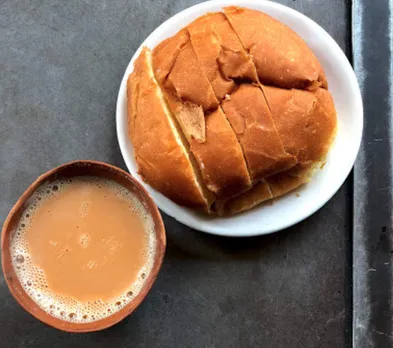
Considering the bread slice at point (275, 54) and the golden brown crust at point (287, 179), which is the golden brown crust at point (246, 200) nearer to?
the golden brown crust at point (287, 179)

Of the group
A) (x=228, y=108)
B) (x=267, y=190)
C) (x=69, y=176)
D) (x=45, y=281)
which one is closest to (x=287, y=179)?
(x=267, y=190)

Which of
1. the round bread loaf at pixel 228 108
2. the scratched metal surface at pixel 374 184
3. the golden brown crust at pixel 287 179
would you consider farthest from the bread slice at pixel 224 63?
the scratched metal surface at pixel 374 184

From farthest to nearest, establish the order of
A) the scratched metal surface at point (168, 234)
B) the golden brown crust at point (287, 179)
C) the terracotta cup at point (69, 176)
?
1. the scratched metal surface at point (168, 234)
2. the golden brown crust at point (287, 179)
3. the terracotta cup at point (69, 176)

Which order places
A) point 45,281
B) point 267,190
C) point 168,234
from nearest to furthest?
point 45,281
point 267,190
point 168,234

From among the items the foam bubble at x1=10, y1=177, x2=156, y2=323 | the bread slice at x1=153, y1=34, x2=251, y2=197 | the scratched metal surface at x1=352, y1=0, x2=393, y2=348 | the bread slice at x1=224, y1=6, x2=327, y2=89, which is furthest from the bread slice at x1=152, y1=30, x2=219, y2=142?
the scratched metal surface at x1=352, y1=0, x2=393, y2=348

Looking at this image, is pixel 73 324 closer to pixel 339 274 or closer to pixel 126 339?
pixel 126 339

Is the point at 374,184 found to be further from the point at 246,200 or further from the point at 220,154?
the point at 220,154
